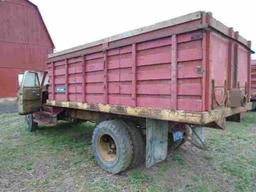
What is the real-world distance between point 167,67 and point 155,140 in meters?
1.22

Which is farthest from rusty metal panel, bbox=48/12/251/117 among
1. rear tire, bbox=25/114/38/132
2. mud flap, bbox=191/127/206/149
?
rear tire, bbox=25/114/38/132

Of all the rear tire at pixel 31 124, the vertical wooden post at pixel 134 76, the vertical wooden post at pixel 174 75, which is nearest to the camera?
the vertical wooden post at pixel 174 75

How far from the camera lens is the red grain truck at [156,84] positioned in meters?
3.13

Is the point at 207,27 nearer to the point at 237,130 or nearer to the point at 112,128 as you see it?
the point at 112,128

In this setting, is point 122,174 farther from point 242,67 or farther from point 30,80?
point 30,80

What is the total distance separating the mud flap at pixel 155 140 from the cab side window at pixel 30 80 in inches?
189

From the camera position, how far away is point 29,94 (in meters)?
7.30

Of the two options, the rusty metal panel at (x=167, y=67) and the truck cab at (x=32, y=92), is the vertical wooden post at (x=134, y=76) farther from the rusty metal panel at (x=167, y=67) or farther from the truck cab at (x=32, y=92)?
the truck cab at (x=32, y=92)

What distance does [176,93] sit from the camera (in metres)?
3.31

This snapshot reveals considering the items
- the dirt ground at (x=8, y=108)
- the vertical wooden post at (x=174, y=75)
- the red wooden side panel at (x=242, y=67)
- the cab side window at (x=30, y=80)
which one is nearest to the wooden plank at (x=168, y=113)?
the vertical wooden post at (x=174, y=75)

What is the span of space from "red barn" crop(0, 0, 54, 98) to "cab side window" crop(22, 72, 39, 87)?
1241 cm

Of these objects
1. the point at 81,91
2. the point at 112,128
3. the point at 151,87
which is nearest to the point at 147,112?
the point at 151,87

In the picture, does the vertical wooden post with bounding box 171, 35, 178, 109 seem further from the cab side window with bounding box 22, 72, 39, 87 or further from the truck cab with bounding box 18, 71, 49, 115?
the cab side window with bounding box 22, 72, 39, 87

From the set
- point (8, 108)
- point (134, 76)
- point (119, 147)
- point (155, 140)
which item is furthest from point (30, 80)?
point (8, 108)
